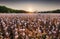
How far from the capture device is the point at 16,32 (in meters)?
0.82

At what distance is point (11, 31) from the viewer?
0.88 meters

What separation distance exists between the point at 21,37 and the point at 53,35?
0.44ft

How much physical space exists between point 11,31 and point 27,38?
13 centimetres

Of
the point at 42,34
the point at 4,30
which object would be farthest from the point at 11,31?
the point at 42,34

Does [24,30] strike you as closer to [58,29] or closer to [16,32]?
[16,32]

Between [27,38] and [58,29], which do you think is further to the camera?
[58,29]

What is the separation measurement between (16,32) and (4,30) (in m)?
0.07

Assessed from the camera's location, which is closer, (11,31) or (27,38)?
(27,38)

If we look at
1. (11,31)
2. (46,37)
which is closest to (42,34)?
(46,37)

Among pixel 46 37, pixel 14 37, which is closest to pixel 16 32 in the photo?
pixel 14 37

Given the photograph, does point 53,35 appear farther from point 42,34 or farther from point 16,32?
point 16,32

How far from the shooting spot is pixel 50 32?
2.71 feet

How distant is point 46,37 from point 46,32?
0.05 meters

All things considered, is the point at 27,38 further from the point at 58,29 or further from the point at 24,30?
the point at 58,29
